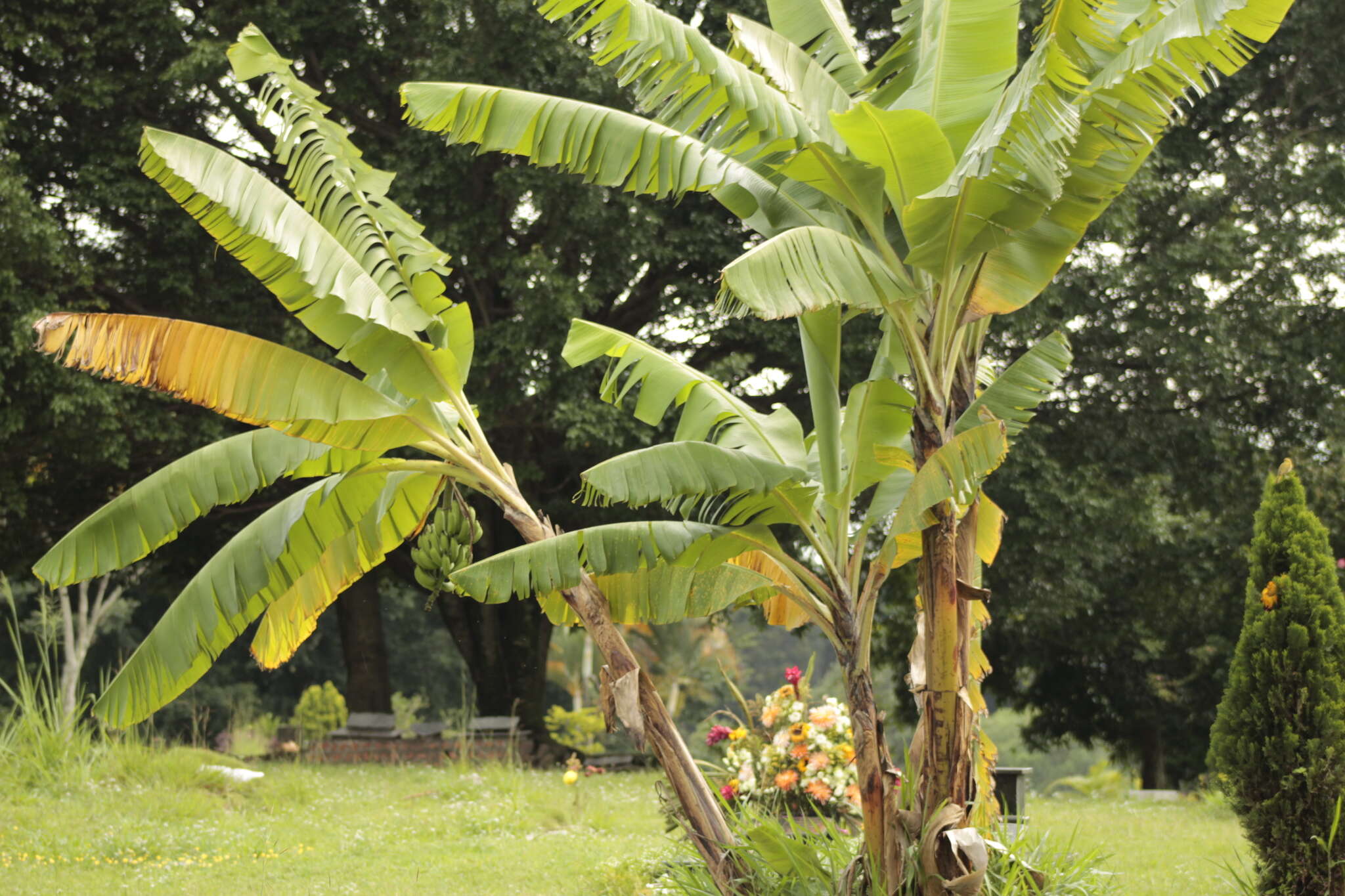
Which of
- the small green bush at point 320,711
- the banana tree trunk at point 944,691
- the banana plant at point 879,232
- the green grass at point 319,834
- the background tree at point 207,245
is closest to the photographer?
the banana plant at point 879,232

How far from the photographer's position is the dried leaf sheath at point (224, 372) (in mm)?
4145

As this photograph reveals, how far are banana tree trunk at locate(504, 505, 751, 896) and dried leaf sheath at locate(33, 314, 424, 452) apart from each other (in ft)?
3.14

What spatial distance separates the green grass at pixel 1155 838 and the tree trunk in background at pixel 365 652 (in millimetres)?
9399

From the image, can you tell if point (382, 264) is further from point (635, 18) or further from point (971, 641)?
point (971, 641)

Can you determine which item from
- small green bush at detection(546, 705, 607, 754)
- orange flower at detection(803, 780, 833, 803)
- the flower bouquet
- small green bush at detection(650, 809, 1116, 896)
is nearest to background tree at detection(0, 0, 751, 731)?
the flower bouquet

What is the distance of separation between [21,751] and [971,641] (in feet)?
29.7

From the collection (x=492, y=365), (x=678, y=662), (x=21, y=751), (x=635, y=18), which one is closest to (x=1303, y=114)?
(x=492, y=365)

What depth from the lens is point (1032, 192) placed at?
14.0 feet

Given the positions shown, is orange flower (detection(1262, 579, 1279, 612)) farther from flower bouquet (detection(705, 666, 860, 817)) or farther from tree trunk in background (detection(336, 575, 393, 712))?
tree trunk in background (detection(336, 575, 393, 712))

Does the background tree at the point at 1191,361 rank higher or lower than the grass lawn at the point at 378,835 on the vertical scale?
higher

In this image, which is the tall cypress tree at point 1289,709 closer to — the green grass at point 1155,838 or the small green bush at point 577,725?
the green grass at point 1155,838

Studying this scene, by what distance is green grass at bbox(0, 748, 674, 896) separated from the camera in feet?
24.0

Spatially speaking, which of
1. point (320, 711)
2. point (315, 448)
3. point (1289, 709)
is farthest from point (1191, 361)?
point (320, 711)

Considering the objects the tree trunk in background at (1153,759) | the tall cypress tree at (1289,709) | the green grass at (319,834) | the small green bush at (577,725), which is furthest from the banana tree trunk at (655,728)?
the tree trunk in background at (1153,759)
